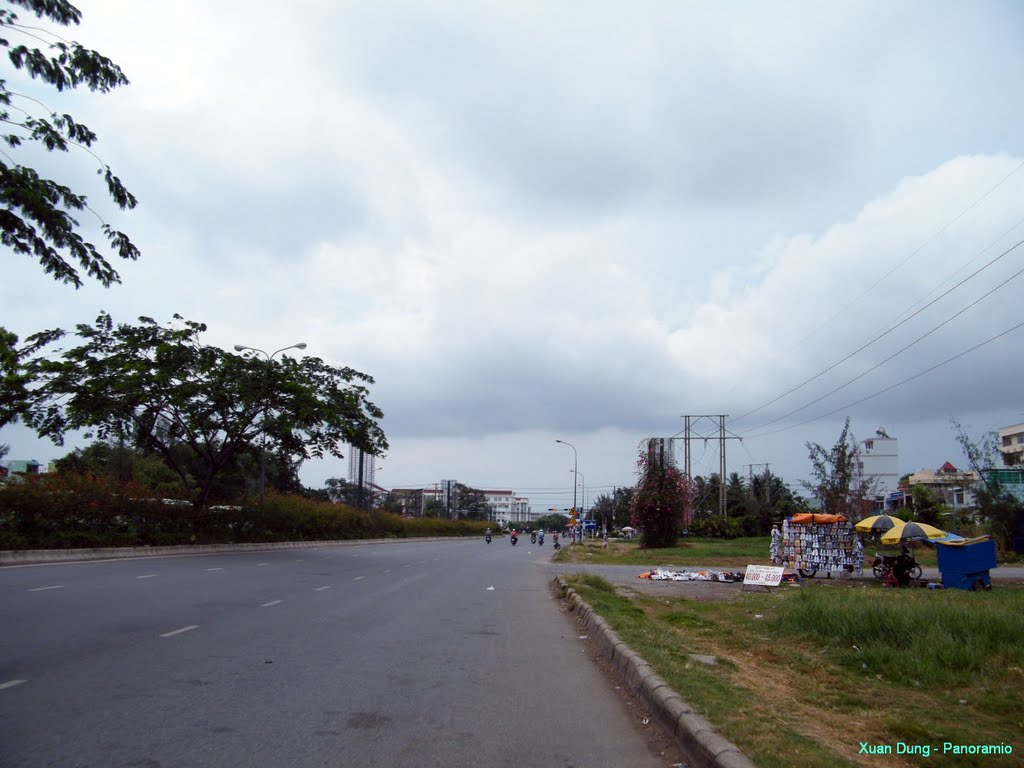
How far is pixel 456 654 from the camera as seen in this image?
32.3 feet

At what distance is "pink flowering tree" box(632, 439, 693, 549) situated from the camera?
157 feet

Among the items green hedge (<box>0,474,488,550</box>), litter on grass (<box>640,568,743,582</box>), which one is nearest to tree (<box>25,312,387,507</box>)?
green hedge (<box>0,474,488,550</box>)

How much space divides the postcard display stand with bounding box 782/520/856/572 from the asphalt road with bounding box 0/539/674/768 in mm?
12938

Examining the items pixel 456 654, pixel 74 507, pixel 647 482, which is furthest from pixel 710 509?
pixel 456 654

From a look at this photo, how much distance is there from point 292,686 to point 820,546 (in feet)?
67.3

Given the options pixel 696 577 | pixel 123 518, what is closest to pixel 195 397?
pixel 123 518

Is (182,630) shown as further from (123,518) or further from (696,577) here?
(123,518)

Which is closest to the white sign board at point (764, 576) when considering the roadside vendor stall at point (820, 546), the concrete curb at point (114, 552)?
the roadside vendor stall at point (820, 546)

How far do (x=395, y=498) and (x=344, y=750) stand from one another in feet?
505

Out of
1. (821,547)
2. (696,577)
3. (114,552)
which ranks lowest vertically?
(696,577)

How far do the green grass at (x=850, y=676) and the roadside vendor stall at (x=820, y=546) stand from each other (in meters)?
11.9

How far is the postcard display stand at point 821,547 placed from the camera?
24.1 m

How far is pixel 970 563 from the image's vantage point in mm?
18828

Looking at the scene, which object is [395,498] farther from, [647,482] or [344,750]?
[344,750]
